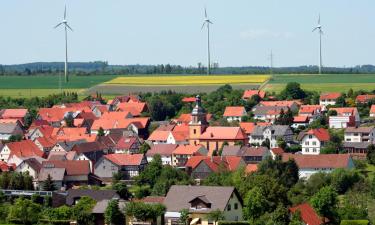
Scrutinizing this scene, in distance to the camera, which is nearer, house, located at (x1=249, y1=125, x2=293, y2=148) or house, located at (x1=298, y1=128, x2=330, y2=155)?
house, located at (x1=298, y1=128, x2=330, y2=155)

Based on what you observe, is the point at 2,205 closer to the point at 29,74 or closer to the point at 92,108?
the point at 92,108

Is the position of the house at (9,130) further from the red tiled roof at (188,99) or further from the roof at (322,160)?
the roof at (322,160)

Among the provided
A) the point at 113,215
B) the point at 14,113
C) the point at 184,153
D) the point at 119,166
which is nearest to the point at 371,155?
the point at 184,153

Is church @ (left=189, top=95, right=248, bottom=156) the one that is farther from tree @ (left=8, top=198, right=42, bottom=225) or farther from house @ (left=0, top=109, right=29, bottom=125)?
tree @ (left=8, top=198, right=42, bottom=225)

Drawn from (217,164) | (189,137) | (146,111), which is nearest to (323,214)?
(217,164)

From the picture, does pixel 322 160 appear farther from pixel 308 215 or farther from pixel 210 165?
pixel 308 215

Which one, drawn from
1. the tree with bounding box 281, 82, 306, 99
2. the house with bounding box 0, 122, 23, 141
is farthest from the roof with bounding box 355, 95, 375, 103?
the house with bounding box 0, 122, 23, 141

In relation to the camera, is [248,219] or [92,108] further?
[92,108]

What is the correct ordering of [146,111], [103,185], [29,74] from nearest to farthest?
[103,185], [146,111], [29,74]
